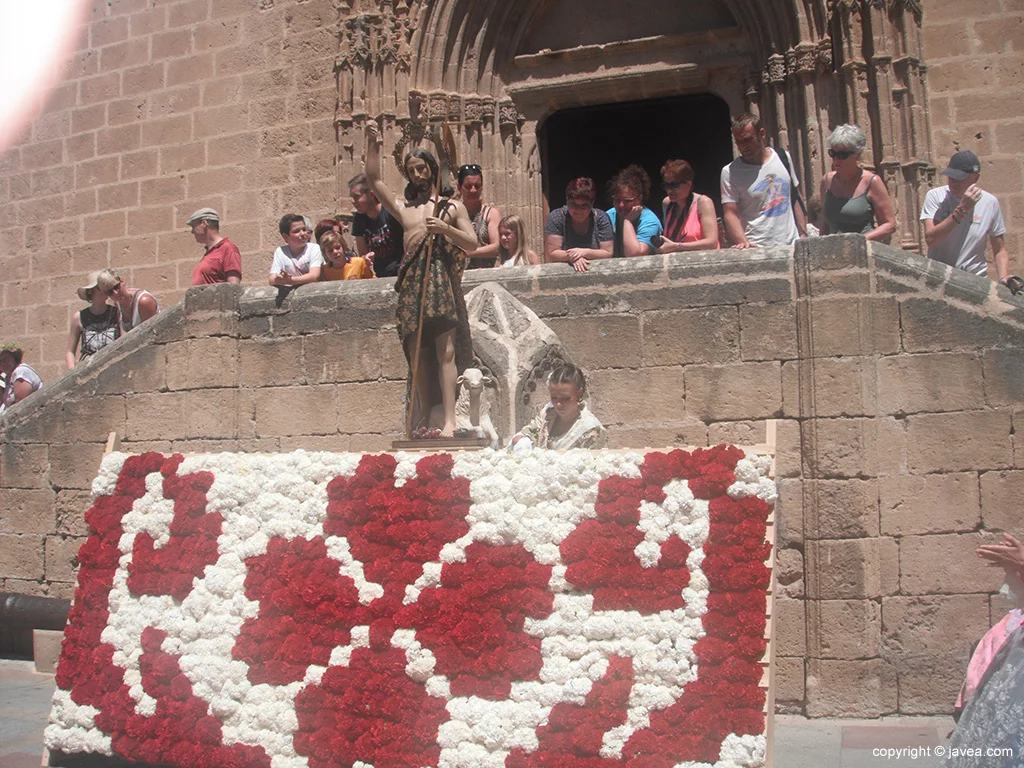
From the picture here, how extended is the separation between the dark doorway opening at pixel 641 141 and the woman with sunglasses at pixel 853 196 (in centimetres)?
526

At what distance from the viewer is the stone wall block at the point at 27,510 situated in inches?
312

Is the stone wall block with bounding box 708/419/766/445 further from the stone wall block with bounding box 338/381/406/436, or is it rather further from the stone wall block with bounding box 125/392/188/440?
the stone wall block with bounding box 125/392/188/440

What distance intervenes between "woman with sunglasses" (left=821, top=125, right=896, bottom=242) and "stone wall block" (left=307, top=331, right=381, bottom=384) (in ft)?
10.1

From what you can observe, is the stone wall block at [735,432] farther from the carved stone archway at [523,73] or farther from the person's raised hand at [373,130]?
the person's raised hand at [373,130]

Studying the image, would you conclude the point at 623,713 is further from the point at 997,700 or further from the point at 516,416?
the point at 516,416

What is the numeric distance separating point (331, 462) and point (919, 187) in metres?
6.04

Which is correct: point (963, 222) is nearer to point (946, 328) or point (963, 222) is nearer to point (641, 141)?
point (946, 328)

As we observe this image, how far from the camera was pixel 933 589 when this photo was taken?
18.3ft

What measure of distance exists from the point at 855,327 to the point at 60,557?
19.9 feet

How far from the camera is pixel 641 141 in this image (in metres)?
13.6

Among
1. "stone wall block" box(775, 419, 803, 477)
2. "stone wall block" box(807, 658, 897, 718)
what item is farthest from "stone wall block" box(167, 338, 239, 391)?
"stone wall block" box(807, 658, 897, 718)

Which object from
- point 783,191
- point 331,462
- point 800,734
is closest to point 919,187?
point 783,191

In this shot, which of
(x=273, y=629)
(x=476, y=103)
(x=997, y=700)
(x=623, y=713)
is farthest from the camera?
(x=476, y=103)

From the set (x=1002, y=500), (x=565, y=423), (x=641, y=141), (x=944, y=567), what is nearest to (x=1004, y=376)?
(x=1002, y=500)
